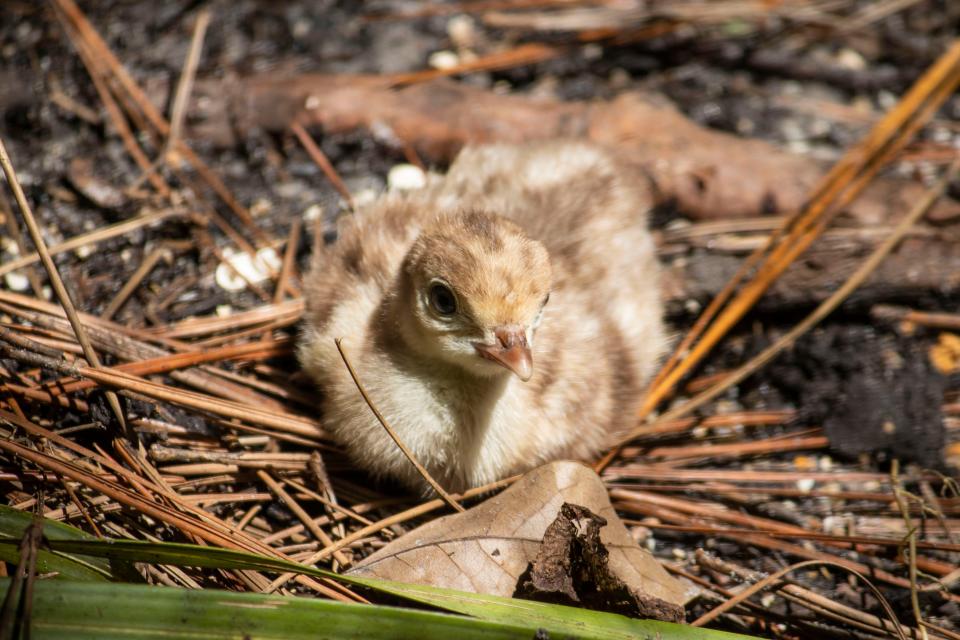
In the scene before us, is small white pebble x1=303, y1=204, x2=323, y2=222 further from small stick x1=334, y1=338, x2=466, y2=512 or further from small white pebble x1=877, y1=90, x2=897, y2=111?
small white pebble x1=877, y1=90, x2=897, y2=111

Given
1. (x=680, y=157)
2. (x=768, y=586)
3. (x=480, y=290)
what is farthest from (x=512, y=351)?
(x=680, y=157)

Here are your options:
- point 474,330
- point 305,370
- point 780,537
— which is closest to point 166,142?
point 305,370

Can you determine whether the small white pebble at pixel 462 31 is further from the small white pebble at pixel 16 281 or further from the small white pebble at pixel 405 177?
the small white pebble at pixel 16 281

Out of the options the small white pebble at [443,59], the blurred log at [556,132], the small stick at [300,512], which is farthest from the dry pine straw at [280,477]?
the small white pebble at [443,59]

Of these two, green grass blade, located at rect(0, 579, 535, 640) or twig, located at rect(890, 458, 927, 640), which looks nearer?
green grass blade, located at rect(0, 579, 535, 640)

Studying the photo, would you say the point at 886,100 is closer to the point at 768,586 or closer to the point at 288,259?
the point at 768,586

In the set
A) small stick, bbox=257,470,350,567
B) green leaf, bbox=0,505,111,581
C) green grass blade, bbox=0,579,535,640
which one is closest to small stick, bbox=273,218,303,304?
small stick, bbox=257,470,350,567
